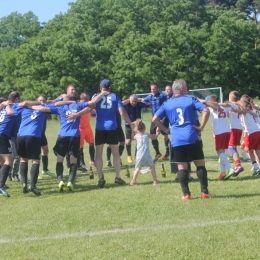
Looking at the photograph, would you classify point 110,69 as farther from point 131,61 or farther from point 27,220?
point 27,220

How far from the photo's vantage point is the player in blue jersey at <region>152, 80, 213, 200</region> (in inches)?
341

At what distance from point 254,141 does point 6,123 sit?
5.23 meters

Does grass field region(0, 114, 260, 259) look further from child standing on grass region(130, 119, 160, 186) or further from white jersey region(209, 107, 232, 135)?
white jersey region(209, 107, 232, 135)

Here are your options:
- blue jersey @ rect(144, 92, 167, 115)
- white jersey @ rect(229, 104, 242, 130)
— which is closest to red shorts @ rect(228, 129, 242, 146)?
white jersey @ rect(229, 104, 242, 130)

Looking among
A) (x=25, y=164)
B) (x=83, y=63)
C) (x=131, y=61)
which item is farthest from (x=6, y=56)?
(x=25, y=164)

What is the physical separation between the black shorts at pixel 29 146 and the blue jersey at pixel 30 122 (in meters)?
0.08

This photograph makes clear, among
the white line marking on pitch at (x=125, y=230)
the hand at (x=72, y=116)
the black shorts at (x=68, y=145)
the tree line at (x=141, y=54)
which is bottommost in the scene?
the white line marking on pitch at (x=125, y=230)

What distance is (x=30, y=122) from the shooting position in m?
10.4

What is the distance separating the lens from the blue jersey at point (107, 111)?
10664mm

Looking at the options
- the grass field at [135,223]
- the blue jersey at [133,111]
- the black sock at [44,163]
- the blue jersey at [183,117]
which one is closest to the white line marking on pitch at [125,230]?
the grass field at [135,223]

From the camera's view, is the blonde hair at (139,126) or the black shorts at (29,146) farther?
the blonde hair at (139,126)

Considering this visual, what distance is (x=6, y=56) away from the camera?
2544 inches

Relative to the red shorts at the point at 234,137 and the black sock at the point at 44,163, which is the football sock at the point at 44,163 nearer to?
the black sock at the point at 44,163

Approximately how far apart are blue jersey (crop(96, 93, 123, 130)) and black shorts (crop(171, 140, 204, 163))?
7.30ft
